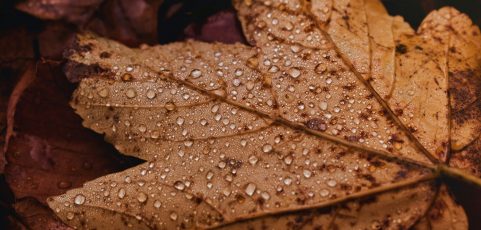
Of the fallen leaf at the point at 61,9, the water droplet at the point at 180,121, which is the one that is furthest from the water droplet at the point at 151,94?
the fallen leaf at the point at 61,9

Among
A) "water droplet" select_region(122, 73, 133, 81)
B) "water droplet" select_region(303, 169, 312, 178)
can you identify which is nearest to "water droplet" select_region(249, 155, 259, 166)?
"water droplet" select_region(303, 169, 312, 178)

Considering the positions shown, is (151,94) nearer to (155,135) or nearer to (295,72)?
(155,135)

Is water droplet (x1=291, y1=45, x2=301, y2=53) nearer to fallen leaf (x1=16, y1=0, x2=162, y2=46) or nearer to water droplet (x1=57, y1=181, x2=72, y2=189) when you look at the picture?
fallen leaf (x1=16, y1=0, x2=162, y2=46)

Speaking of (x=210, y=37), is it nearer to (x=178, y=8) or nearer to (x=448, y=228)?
(x=178, y=8)

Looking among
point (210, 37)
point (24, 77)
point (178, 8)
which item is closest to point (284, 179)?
point (210, 37)

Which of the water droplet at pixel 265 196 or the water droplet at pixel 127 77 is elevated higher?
the water droplet at pixel 127 77

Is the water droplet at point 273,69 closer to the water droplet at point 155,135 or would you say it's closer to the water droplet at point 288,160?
the water droplet at point 288,160

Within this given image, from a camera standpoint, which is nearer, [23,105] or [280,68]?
[280,68]

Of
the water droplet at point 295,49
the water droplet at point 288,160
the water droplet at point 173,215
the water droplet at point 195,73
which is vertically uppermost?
the water droplet at point 295,49
